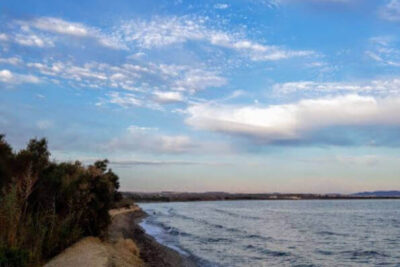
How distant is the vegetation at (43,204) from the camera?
1072cm

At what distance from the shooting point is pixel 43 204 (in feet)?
53.3

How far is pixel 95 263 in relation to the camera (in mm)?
12367

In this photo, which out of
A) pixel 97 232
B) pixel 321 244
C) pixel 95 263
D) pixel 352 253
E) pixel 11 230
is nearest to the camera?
pixel 11 230

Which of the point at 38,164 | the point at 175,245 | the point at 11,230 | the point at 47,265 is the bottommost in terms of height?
the point at 175,245

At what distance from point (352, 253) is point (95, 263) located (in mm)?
21779

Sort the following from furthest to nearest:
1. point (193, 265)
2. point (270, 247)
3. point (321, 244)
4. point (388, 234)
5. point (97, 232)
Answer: point (388, 234) → point (321, 244) → point (270, 247) → point (193, 265) → point (97, 232)

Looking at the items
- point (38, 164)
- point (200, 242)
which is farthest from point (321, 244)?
point (38, 164)

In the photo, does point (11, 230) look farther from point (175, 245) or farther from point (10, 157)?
point (175, 245)

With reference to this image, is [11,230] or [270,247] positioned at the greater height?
[11,230]

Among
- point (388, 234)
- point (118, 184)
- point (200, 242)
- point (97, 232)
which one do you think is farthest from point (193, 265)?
point (388, 234)

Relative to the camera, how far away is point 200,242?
34031 millimetres

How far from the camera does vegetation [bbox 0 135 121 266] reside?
10719 millimetres

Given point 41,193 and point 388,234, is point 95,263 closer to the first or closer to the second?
point 41,193

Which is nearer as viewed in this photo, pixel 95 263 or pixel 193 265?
pixel 95 263
